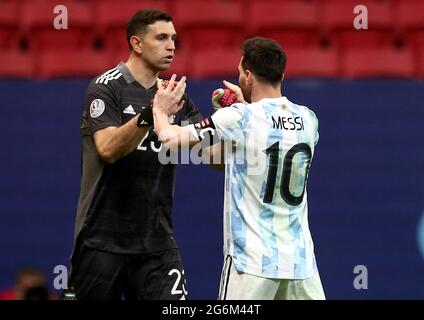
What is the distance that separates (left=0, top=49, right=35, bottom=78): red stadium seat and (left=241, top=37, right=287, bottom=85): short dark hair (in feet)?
11.7

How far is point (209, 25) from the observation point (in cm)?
895

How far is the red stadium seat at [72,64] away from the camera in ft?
27.1

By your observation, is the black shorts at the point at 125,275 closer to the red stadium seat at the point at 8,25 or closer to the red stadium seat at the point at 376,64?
the red stadium seat at the point at 376,64

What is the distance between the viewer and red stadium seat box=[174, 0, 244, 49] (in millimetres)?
8945

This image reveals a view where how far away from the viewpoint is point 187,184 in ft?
Answer: 26.8

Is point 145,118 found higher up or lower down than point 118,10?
lower down

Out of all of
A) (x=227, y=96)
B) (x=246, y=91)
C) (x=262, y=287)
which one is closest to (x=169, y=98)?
(x=246, y=91)

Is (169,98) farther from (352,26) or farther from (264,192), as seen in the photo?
(352,26)

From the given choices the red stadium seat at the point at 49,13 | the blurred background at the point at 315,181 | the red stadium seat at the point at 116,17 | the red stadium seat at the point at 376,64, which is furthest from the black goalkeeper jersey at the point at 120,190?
the red stadium seat at the point at 49,13

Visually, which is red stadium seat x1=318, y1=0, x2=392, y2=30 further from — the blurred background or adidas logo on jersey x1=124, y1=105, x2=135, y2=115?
adidas logo on jersey x1=124, y1=105, x2=135, y2=115

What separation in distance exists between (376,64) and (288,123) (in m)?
3.44
